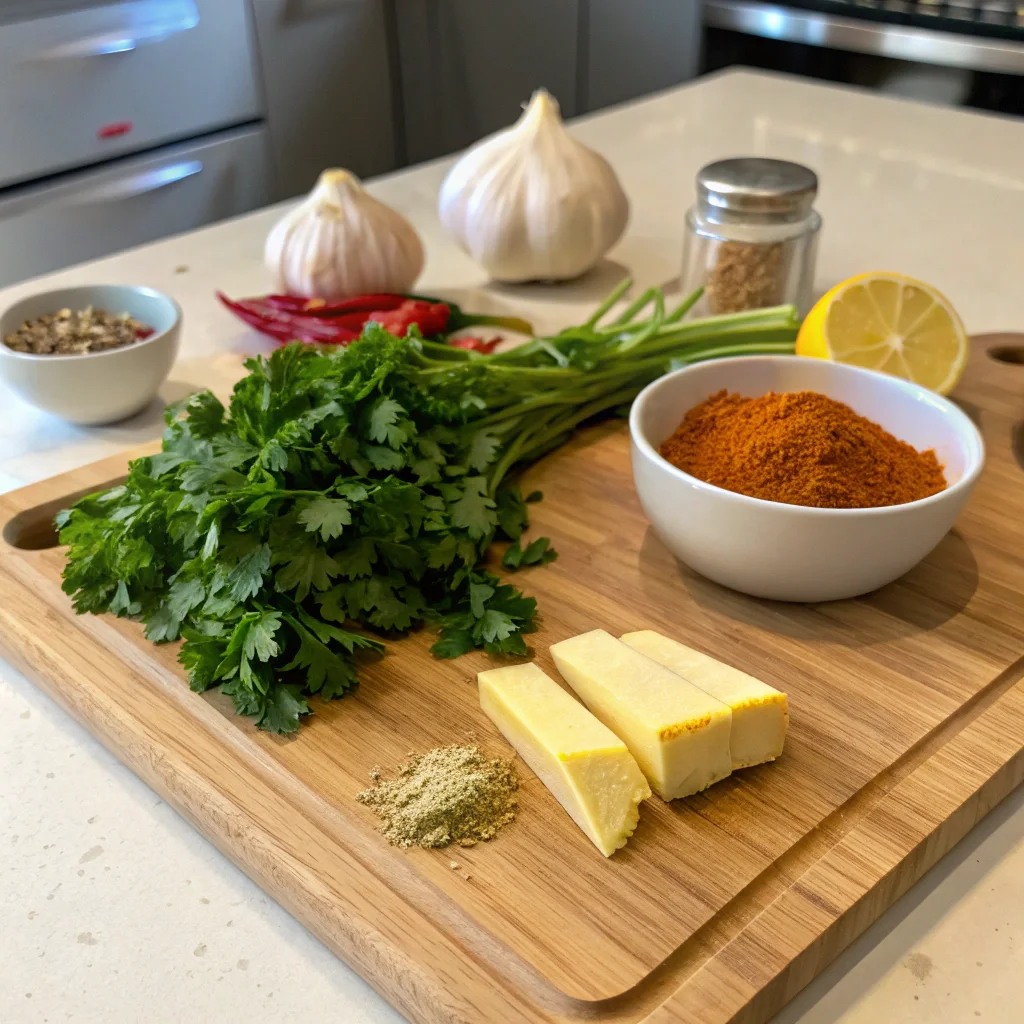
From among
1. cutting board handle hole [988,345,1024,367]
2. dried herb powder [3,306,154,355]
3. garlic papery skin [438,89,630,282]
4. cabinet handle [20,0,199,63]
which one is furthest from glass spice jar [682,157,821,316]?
cabinet handle [20,0,199,63]

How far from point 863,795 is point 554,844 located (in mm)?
232

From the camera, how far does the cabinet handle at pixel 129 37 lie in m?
2.80

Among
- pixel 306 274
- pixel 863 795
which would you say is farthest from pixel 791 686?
pixel 306 274

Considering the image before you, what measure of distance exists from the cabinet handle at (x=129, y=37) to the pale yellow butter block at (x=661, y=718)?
2572 mm

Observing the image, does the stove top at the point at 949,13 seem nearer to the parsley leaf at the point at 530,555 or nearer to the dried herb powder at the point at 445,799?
the parsley leaf at the point at 530,555

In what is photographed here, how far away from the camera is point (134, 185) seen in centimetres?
306

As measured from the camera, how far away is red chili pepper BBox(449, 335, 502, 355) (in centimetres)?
140

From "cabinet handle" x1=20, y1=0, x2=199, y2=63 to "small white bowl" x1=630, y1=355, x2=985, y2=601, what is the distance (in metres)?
2.33

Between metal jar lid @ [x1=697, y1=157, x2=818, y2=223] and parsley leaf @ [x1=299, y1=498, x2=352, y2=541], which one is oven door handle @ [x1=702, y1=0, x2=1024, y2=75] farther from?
parsley leaf @ [x1=299, y1=498, x2=352, y2=541]

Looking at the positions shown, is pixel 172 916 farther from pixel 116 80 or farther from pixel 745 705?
pixel 116 80

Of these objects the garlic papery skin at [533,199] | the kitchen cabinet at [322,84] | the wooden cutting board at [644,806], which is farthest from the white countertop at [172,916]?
the kitchen cabinet at [322,84]

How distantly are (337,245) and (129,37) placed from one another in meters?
1.84

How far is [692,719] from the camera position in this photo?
781mm

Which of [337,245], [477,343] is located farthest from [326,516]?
[337,245]
